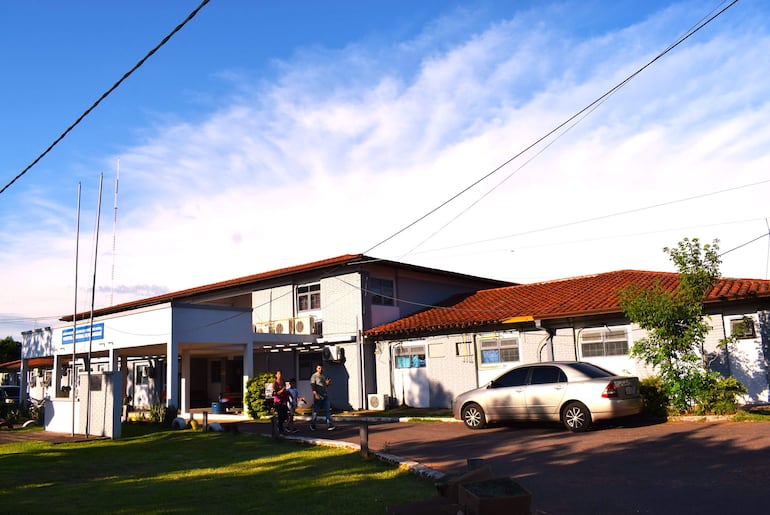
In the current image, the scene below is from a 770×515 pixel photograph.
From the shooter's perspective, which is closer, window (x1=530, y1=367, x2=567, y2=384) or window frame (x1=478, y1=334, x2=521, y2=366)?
window (x1=530, y1=367, x2=567, y2=384)

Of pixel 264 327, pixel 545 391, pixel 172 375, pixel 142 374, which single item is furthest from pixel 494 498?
pixel 142 374

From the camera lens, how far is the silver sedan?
13.6m

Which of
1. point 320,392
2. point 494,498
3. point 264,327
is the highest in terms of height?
point 264,327

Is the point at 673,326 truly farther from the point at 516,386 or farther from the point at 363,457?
the point at 363,457

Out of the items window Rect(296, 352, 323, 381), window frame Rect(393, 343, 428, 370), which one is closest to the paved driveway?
window frame Rect(393, 343, 428, 370)

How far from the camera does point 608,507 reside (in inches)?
287

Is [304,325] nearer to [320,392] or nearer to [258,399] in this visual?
[258,399]

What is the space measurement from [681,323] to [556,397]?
3.94 m

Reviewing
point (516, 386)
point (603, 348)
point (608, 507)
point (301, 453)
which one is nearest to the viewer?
point (608, 507)

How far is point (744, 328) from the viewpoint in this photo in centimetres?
1781

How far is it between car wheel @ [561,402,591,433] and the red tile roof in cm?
581

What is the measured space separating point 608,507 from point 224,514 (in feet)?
14.0

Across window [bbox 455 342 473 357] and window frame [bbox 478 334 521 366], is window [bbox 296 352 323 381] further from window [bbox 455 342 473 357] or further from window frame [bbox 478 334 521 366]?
window frame [bbox 478 334 521 366]

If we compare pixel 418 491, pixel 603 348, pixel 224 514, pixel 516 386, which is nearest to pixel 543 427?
pixel 516 386
